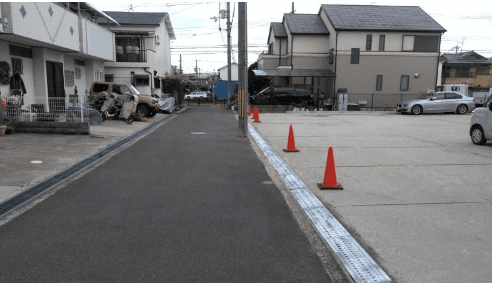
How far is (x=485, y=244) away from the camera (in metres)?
3.81

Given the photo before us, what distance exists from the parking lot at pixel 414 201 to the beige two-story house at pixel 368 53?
20.7 m

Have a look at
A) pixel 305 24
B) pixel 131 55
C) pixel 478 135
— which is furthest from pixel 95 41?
pixel 305 24

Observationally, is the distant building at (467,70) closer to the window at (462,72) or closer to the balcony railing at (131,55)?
the window at (462,72)

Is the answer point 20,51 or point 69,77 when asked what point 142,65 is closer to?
point 69,77

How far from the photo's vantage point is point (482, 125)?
33.7 feet

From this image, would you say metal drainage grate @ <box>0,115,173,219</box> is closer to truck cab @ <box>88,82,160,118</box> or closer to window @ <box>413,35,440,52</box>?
truck cab @ <box>88,82,160,118</box>

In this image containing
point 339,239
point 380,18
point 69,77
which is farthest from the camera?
point 380,18

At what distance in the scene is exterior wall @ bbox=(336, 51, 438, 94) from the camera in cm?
3059

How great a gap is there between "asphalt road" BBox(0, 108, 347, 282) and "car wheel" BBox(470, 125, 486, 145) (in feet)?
23.4

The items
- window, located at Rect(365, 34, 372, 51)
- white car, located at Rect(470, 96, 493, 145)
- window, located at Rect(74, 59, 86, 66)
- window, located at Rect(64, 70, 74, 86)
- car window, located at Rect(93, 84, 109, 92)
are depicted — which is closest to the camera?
white car, located at Rect(470, 96, 493, 145)

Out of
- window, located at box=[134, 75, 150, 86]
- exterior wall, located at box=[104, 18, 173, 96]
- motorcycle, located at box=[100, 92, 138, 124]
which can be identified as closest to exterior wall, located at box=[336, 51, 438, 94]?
exterior wall, located at box=[104, 18, 173, 96]

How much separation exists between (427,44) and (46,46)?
28.3m

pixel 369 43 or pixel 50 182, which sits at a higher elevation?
pixel 369 43

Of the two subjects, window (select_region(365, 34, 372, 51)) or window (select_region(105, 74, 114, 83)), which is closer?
window (select_region(105, 74, 114, 83))
